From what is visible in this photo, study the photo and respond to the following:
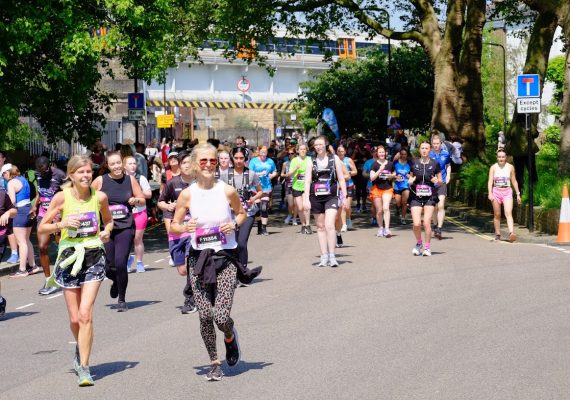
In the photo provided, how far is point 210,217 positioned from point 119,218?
4.57 m

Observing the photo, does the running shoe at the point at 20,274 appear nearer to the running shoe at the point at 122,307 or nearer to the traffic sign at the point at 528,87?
the running shoe at the point at 122,307

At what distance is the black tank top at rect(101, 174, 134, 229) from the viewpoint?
13477mm

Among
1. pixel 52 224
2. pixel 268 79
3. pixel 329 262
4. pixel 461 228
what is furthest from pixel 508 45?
pixel 52 224

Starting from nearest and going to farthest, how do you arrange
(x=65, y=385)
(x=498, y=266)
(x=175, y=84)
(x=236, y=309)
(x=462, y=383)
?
(x=462, y=383)
(x=65, y=385)
(x=236, y=309)
(x=498, y=266)
(x=175, y=84)

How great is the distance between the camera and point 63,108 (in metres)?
26.2

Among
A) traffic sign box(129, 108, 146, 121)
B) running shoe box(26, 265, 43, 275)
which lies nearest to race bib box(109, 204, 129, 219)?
running shoe box(26, 265, 43, 275)

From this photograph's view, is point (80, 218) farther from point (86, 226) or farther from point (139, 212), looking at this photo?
point (139, 212)

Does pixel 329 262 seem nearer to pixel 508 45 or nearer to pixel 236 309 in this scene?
pixel 236 309

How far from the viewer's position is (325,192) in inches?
677

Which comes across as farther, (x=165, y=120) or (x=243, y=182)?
(x=165, y=120)


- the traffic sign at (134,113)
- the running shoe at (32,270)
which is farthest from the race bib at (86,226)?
the traffic sign at (134,113)

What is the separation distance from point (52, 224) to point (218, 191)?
141 cm

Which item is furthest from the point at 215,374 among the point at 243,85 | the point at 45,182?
the point at 243,85

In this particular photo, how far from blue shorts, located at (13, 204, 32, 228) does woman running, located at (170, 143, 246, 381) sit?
967 cm
